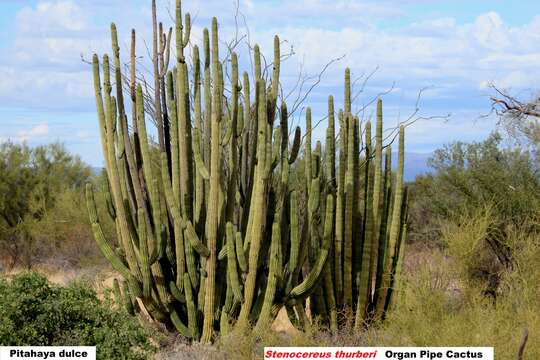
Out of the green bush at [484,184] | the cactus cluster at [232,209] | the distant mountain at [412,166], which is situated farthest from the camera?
the distant mountain at [412,166]

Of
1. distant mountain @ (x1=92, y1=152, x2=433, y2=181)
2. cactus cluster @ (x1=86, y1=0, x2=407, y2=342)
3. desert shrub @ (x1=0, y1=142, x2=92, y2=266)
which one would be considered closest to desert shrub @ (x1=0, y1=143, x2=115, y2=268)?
desert shrub @ (x1=0, y1=142, x2=92, y2=266)

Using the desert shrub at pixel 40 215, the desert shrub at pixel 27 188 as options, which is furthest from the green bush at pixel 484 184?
the desert shrub at pixel 27 188

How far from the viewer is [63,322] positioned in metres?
7.04

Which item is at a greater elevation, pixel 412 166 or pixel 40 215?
pixel 412 166

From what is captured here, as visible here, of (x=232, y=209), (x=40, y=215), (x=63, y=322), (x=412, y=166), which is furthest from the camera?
(x=412, y=166)

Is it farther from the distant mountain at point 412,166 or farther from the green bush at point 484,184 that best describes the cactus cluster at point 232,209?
the green bush at point 484,184

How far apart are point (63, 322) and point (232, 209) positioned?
74.9 inches

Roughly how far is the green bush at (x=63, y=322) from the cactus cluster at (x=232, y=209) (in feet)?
2.55

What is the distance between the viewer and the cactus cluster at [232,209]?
7.62 metres

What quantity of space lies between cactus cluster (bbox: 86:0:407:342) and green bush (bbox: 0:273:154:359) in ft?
2.55

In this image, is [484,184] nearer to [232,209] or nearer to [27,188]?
[232,209]

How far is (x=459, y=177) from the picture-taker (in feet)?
48.9

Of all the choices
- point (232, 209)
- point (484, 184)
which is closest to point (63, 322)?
point (232, 209)

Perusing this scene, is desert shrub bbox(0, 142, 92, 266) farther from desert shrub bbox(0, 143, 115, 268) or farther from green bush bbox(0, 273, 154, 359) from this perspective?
green bush bbox(0, 273, 154, 359)
